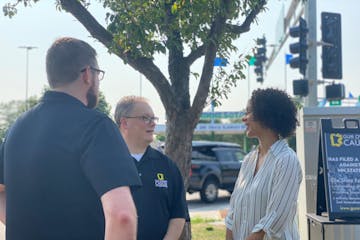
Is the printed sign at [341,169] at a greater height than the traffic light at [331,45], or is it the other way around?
the traffic light at [331,45]

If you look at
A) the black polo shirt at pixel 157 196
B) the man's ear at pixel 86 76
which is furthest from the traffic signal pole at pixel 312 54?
the man's ear at pixel 86 76

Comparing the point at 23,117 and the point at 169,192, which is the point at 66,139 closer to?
the point at 23,117

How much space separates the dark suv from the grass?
392cm

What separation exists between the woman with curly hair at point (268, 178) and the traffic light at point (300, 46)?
6840mm

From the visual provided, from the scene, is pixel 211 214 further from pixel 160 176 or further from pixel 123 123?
pixel 160 176

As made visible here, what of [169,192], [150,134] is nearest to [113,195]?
[169,192]

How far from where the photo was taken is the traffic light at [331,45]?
10422 mm

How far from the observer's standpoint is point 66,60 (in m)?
2.30

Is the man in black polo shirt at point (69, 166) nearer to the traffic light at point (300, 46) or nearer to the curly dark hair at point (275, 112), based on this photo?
the curly dark hair at point (275, 112)

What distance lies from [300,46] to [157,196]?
7.71 m

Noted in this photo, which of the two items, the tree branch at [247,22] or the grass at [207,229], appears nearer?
the tree branch at [247,22]

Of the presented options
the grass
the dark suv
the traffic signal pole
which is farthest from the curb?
the traffic signal pole

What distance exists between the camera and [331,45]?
34.4 ft

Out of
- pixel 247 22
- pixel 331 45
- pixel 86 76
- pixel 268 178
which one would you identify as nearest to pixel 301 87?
pixel 331 45
